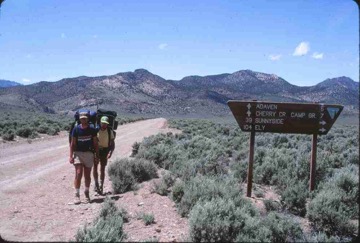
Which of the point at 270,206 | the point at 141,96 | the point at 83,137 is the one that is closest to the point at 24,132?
the point at 83,137

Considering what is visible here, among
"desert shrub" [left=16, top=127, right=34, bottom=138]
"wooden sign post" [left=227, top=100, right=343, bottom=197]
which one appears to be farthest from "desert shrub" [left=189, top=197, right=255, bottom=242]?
"desert shrub" [left=16, top=127, right=34, bottom=138]

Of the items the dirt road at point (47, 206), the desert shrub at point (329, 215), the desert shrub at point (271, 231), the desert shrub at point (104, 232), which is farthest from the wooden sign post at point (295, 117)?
the desert shrub at point (104, 232)

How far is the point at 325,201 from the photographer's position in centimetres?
724

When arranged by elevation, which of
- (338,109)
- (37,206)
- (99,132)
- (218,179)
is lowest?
(37,206)

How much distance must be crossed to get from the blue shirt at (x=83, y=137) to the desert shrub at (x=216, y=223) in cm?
362

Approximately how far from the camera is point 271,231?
6.09 m

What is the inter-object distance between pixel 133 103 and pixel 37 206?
142 metres

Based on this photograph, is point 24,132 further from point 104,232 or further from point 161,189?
point 104,232

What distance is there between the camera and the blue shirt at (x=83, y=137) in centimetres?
892

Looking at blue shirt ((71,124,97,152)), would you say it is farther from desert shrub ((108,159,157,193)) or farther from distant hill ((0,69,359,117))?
distant hill ((0,69,359,117))

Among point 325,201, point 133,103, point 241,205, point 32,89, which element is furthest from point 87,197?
point 32,89

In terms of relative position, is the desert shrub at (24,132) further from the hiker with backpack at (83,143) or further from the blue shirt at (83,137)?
the blue shirt at (83,137)

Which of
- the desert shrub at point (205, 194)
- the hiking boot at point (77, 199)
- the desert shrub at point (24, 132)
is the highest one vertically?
the desert shrub at point (205, 194)

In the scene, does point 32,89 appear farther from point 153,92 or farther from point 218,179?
point 218,179
